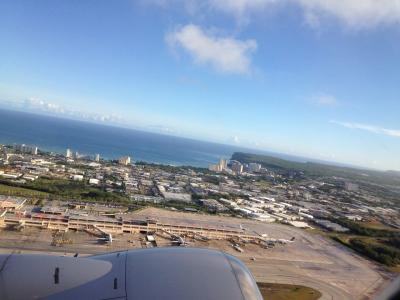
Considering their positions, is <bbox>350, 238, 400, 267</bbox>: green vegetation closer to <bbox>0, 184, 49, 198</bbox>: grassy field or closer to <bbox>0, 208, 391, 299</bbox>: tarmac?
<bbox>0, 208, 391, 299</bbox>: tarmac

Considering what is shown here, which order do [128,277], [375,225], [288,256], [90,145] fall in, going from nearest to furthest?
[128,277], [288,256], [375,225], [90,145]

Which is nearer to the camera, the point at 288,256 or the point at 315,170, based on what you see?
the point at 288,256

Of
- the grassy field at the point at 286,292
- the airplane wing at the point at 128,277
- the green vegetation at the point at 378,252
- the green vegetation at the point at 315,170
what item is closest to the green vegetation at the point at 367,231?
the green vegetation at the point at 378,252

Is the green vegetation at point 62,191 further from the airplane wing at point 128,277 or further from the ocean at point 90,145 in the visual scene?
the ocean at point 90,145

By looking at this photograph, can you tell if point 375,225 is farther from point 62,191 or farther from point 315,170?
point 315,170

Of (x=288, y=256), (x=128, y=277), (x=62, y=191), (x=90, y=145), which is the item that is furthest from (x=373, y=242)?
(x=90, y=145)
